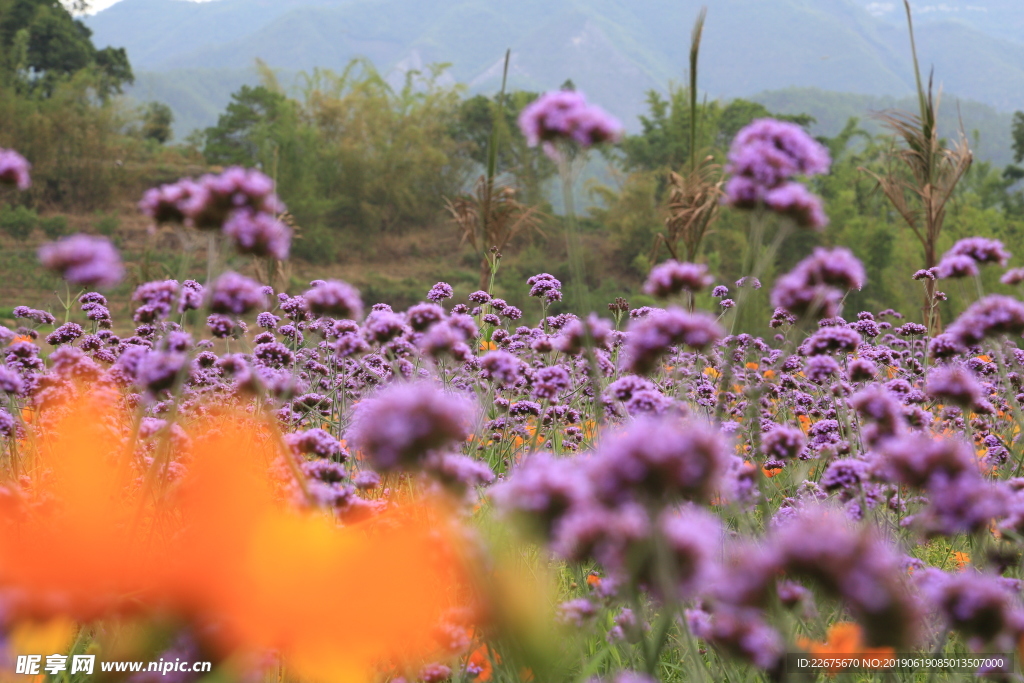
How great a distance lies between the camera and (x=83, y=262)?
1.52 m

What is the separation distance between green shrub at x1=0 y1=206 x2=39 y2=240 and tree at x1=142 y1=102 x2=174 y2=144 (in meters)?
18.7

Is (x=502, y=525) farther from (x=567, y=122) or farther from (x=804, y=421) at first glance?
(x=804, y=421)

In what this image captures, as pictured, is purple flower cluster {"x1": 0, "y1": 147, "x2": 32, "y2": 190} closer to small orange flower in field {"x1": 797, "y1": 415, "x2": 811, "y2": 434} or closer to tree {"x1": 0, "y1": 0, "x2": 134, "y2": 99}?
small orange flower in field {"x1": 797, "y1": 415, "x2": 811, "y2": 434}

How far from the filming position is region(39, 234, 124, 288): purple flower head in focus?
4.90 feet

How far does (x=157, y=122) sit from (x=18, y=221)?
2418cm

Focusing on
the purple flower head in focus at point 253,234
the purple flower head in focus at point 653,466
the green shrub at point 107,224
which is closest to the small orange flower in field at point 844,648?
the purple flower head in focus at point 653,466

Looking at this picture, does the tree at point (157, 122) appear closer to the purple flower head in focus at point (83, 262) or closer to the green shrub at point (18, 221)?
the green shrub at point (18, 221)

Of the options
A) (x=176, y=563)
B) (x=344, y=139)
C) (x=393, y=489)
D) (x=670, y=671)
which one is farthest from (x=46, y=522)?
(x=344, y=139)

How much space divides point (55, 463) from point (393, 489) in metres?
1.71

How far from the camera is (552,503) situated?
1062mm

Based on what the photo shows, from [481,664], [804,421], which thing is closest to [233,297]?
[481,664]

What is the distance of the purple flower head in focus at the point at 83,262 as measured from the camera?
149 cm

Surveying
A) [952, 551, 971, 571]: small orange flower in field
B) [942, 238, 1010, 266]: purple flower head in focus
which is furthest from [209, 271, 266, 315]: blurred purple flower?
[952, 551, 971, 571]: small orange flower in field

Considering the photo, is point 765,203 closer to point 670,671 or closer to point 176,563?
point 176,563
